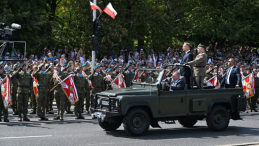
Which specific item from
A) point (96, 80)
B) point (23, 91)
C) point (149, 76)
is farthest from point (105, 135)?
point (96, 80)

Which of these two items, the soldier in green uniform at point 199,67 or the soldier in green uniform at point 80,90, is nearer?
the soldier in green uniform at point 199,67

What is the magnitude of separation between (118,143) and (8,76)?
20.4 feet

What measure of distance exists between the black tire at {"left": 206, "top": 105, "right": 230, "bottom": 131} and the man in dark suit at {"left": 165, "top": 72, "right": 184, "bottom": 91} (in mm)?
1227

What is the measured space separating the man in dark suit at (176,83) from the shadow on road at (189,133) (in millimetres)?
1297

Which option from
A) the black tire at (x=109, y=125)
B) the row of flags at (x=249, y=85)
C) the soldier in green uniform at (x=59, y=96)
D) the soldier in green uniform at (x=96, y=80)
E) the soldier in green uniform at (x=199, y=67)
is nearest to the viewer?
the black tire at (x=109, y=125)

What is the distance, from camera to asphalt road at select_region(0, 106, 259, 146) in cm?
1138

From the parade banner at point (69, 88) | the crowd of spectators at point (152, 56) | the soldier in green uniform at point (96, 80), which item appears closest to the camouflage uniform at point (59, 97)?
the parade banner at point (69, 88)

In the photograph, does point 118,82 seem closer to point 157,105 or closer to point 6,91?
point 6,91

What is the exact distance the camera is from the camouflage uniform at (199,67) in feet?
43.3

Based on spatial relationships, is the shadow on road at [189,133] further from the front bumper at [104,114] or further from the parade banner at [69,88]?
the parade banner at [69,88]

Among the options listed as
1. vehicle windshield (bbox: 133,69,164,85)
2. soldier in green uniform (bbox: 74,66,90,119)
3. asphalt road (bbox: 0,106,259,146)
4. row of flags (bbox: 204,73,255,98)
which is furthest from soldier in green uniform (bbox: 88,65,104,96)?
row of flags (bbox: 204,73,255,98)

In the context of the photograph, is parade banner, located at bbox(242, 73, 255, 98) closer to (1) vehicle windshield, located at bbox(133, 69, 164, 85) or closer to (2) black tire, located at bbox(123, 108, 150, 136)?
(1) vehicle windshield, located at bbox(133, 69, 164, 85)

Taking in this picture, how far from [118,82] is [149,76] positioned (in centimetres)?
617

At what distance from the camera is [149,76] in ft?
42.2
